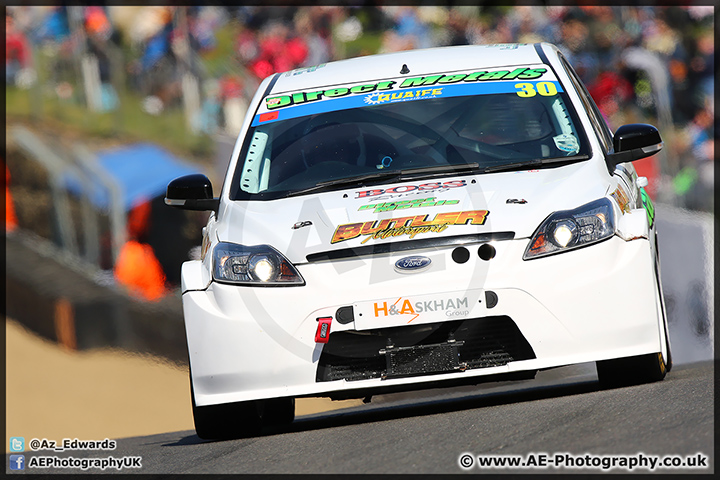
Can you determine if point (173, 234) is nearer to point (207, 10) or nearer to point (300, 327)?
point (207, 10)

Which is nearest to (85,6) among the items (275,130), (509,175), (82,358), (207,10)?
(207,10)

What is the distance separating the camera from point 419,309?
15.1 ft

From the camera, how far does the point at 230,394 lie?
16.1 ft

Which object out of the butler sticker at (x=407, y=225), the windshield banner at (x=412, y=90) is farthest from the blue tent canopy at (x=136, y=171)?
the butler sticker at (x=407, y=225)

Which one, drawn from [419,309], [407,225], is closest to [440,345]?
[419,309]

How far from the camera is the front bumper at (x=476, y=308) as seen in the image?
4.61 meters

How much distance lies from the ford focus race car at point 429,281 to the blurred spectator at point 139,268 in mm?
Result: 7418

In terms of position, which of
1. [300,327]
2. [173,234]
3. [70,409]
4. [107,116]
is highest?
[300,327]

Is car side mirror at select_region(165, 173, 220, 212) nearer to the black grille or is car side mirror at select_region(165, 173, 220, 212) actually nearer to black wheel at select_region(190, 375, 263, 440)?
black wheel at select_region(190, 375, 263, 440)

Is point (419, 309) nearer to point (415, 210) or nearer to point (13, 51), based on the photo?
point (415, 210)

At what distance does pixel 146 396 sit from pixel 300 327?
689cm

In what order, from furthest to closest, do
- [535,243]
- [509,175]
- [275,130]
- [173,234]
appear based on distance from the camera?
1. [173,234]
2. [275,130]
3. [509,175]
4. [535,243]

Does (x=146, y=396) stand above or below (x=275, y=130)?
below

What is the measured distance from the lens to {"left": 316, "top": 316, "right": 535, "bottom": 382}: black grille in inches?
183
